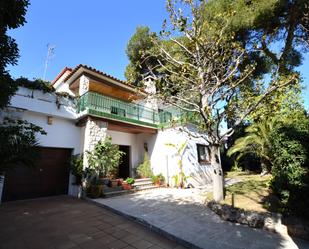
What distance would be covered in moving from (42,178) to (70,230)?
217 inches

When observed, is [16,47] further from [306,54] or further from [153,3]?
[306,54]

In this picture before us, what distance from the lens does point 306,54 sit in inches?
464

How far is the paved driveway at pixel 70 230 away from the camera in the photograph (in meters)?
4.31

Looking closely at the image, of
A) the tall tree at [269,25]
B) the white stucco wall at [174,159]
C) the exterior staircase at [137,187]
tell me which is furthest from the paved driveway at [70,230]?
the tall tree at [269,25]

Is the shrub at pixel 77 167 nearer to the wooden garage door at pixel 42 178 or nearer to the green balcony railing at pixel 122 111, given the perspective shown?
the wooden garage door at pixel 42 178

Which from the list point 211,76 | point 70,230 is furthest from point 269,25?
point 70,230

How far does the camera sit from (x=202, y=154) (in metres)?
13.9

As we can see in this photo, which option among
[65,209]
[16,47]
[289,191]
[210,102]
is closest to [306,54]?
[210,102]

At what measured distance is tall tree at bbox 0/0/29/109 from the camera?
11.8 feet

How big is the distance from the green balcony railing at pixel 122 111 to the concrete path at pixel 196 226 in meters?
4.62

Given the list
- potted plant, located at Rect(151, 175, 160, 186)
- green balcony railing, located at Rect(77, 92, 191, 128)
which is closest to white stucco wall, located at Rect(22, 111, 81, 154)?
green balcony railing, located at Rect(77, 92, 191, 128)

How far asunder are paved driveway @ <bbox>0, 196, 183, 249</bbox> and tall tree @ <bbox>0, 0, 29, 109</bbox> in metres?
3.34

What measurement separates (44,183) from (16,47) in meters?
7.71

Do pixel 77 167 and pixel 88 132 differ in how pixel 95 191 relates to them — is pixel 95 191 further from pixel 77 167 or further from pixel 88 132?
pixel 88 132
